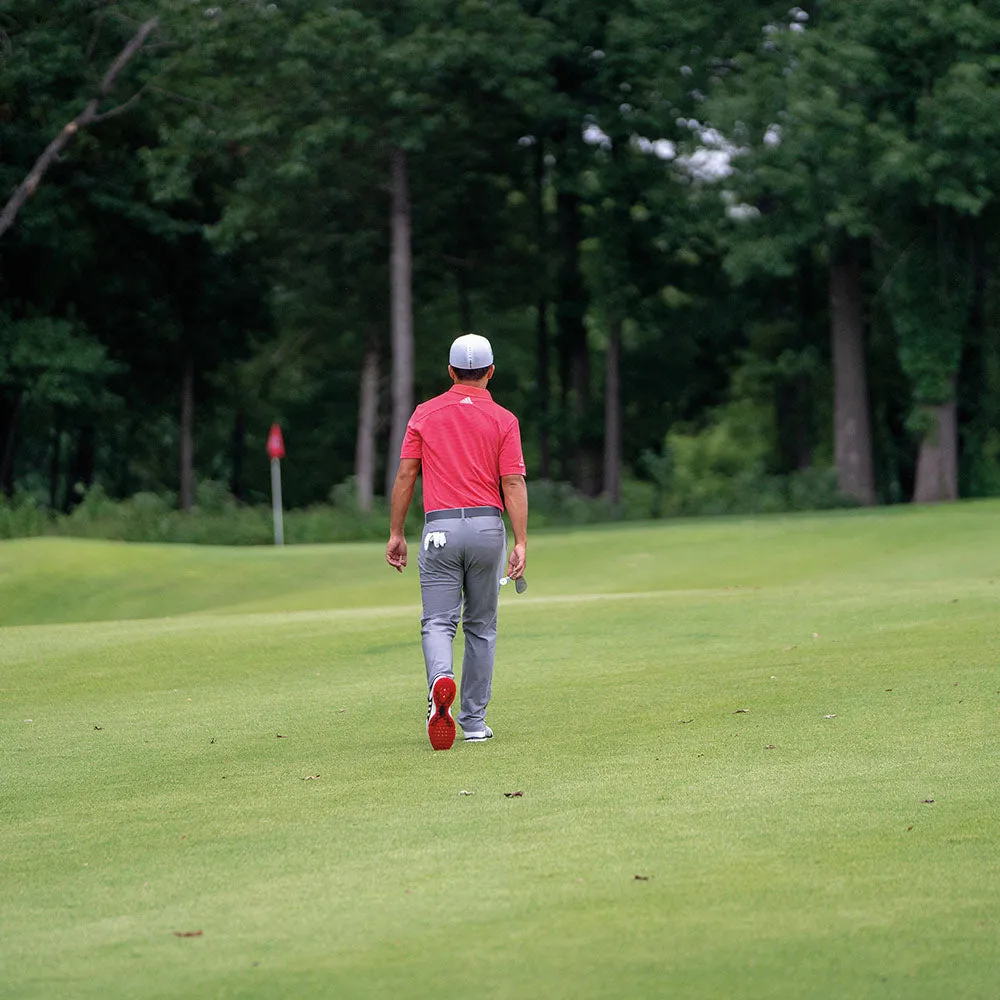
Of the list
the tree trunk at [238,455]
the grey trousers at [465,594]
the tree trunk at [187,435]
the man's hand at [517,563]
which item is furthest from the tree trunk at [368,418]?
the man's hand at [517,563]

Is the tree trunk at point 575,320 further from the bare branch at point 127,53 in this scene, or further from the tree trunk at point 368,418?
the bare branch at point 127,53

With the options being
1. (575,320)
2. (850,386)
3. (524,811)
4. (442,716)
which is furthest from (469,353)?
(575,320)

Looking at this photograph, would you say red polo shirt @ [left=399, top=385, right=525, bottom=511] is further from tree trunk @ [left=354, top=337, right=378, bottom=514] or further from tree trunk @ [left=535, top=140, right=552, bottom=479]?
tree trunk @ [left=535, top=140, right=552, bottom=479]

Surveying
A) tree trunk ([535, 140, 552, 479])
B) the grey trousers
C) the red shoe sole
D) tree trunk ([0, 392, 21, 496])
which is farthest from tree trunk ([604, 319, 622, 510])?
the red shoe sole

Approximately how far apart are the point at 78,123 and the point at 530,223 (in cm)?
1664

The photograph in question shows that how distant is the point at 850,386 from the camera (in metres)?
43.6

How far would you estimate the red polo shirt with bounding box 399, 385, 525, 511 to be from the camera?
9.04 m

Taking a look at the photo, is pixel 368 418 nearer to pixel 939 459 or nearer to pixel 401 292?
pixel 401 292

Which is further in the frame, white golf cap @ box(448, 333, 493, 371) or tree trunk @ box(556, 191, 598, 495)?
tree trunk @ box(556, 191, 598, 495)

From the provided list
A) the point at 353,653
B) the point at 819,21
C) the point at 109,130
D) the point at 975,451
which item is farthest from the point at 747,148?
the point at 353,653

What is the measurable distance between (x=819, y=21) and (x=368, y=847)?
3982 centimetres

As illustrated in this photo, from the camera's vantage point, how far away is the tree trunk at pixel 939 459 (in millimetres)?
41156

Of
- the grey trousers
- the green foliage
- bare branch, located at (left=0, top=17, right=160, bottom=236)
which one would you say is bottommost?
the grey trousers

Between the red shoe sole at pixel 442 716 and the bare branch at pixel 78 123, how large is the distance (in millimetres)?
38715
